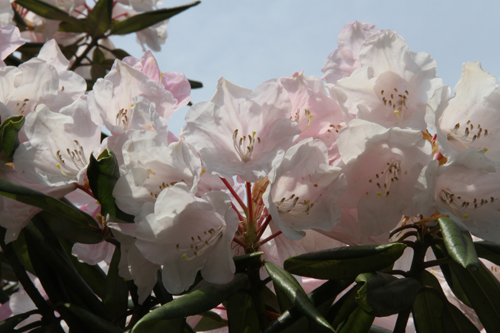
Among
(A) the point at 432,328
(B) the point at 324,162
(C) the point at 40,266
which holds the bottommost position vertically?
(A) the point at 432,328

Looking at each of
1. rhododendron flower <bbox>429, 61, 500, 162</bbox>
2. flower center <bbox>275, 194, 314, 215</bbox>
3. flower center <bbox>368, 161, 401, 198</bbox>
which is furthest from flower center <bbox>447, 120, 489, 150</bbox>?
flower center <bbox>275, 194, 314, 215</bbox>

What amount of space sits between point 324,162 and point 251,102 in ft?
0.44

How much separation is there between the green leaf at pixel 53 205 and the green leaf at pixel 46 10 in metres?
1.10

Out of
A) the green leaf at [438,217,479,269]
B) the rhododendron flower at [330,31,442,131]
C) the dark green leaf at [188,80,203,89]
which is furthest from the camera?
the dark green leaf at [188,80,203,89]

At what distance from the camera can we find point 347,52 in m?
0.89

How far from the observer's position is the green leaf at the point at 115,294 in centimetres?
80

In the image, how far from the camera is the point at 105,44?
194cm

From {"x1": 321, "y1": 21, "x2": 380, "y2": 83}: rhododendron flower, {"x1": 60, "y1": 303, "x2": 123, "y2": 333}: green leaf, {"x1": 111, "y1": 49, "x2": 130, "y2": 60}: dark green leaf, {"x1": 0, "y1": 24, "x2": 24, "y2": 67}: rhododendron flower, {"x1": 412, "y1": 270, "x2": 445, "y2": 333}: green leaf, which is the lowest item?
{"x1": 412, "y1": 270, "x2": 445, "y2": 333}: green leaf

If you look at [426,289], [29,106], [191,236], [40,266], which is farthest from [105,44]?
[426,289]

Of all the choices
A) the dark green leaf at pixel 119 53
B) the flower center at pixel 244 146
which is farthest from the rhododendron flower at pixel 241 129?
the dark green leaf at pixel 119 53

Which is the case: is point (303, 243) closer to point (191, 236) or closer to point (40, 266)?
point (191, 236)

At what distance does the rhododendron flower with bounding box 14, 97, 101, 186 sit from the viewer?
740mm

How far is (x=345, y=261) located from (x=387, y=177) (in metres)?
0.14

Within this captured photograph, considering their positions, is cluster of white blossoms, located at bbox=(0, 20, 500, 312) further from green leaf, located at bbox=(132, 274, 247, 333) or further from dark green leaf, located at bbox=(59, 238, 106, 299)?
dark green leaf, located at bbox=(59, 238, 106, 299)
